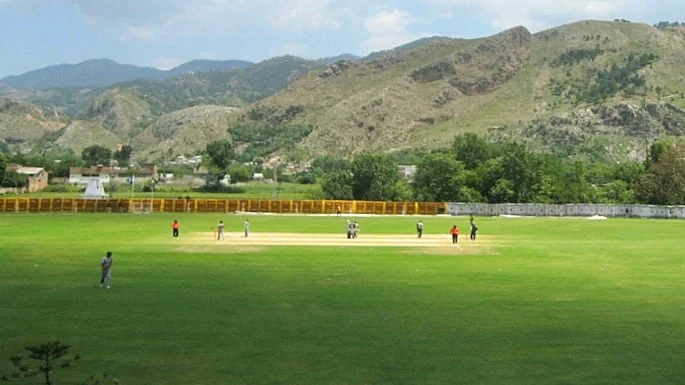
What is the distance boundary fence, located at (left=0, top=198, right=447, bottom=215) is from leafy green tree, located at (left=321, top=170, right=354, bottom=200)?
75.7 feet

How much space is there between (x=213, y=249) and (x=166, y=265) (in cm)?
1061

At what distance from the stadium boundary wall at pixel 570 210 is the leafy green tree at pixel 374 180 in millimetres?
23415

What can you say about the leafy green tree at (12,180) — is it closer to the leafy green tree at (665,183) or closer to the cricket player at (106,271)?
the leafy green tree at (665,183)

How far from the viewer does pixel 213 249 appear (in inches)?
2025

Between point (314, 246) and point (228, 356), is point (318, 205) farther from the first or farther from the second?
point (228, 356)

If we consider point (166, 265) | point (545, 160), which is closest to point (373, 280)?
point (166, 265)

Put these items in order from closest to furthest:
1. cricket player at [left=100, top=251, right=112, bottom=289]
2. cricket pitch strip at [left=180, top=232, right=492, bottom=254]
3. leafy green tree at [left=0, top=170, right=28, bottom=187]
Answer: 1. cricket player at [left=100, top=251, right=112, bottom=289]
2. cricket pitch strip at [left=180, top=232, right=492, bottom=254]
3. leafy green tree at [left=0, top=170, right=28, bottom=187]

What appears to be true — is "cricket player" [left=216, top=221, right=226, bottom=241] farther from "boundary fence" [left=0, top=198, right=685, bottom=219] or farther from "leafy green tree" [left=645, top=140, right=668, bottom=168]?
"leafy green tree" [left=645, top=140, right=668, bottom=168]

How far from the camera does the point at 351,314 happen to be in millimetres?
25922

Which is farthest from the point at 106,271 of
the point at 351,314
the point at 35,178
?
the point at 35,178

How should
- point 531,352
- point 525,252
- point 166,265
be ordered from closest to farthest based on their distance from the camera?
point 531,352 < point 166,265 < point 525,252

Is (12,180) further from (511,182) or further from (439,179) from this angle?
(511,182)

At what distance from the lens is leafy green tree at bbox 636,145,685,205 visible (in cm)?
11544

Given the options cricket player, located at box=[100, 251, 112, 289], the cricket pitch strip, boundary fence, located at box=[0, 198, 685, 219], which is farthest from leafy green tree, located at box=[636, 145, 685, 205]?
cricket player, located at box=[100, 251, 112, 289]
